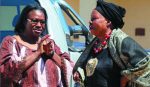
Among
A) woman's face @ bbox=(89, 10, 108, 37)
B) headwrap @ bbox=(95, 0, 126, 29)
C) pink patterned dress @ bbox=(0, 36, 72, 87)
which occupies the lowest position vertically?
pink patterned dress @ bbox=(0, 36, 72, 87)

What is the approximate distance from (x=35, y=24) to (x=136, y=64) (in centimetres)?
91

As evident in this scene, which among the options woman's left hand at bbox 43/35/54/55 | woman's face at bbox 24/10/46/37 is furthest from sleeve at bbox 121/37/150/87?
woman's face at bbox 24/10/46/37

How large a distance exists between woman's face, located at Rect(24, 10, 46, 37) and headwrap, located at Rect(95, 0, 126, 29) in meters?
0.48

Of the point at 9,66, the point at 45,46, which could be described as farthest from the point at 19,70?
the point at 45,46

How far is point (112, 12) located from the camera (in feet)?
13.8

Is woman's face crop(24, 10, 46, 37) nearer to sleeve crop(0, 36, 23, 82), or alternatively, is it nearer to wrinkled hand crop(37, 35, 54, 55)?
wrinkled hand crop(37, 35, 54, 55)

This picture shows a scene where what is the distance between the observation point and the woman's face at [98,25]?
421 cm

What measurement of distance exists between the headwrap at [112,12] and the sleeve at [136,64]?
27 cm

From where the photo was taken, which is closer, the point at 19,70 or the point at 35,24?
the point at 19,70

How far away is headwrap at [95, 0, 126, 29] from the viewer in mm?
4195

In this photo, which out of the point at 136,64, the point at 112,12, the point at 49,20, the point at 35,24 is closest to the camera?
the point at 136,64

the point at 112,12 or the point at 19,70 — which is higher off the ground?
the point at 112,12

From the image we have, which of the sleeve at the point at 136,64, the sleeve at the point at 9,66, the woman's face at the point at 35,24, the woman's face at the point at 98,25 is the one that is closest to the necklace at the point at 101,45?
the woman's face at the point at 98,25

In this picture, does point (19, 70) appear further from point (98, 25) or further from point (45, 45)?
point (98, 25)
